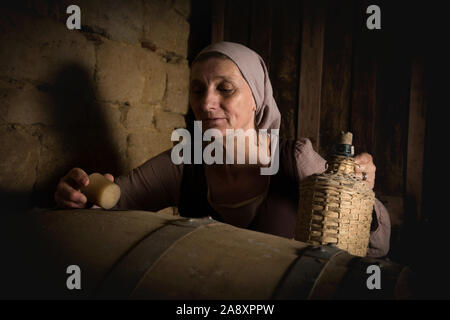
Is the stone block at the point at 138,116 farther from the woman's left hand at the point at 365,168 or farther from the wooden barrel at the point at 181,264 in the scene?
the woman's left hand at the point at 365,168

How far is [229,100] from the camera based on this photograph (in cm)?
189

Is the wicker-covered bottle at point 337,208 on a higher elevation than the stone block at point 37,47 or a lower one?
lower

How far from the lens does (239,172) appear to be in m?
2.05

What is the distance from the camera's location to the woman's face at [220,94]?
1886 millimetres

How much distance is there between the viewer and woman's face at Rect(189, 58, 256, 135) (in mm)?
1886

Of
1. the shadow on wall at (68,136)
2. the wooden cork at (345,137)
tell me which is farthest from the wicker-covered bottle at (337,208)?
the shadow on wall at (68,136)

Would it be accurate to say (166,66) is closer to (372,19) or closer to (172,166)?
(172,166)

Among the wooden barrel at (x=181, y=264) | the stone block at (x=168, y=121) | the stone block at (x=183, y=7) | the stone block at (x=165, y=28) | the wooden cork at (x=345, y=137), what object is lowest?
the wooden barrel at (x=181, y=264)

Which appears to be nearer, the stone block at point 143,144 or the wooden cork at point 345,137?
the wooden cork at point 345,137

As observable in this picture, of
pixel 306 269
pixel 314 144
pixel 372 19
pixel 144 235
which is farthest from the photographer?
pixel 314 144

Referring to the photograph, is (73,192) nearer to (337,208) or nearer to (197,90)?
(197,90)

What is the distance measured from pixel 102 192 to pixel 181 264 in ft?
2.15
